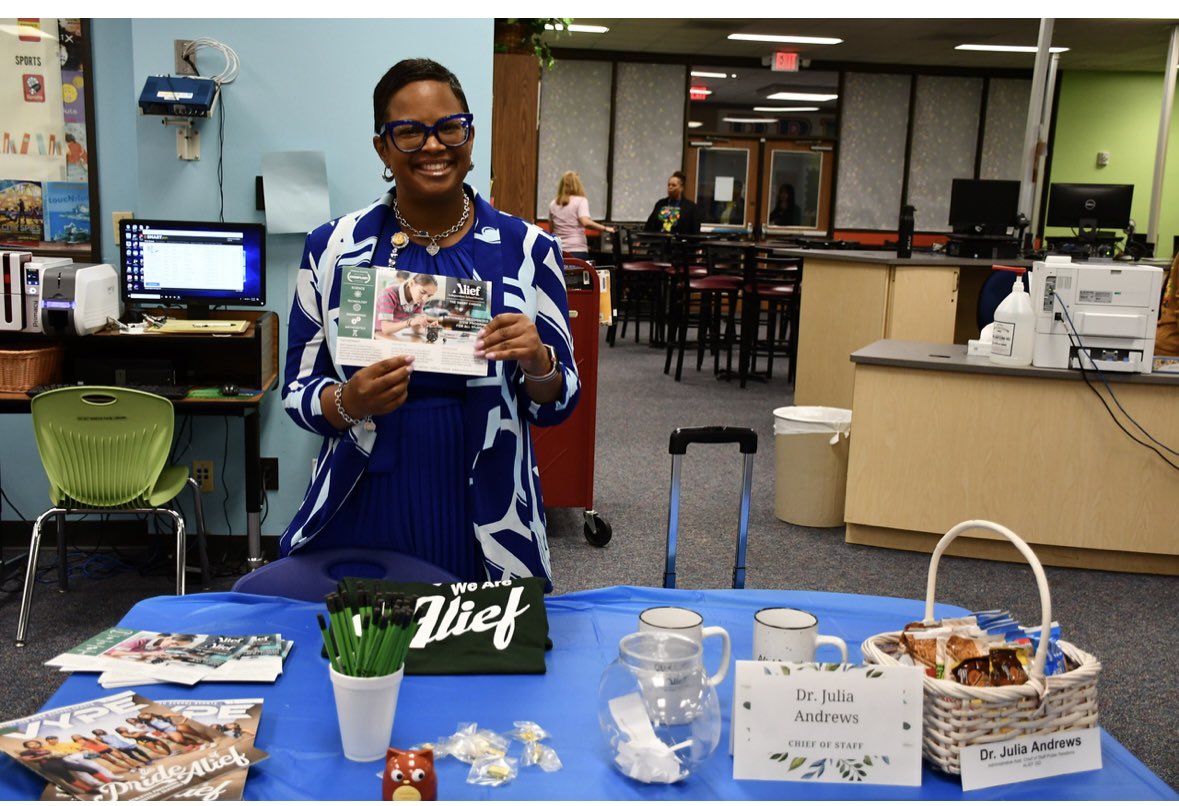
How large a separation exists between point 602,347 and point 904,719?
8939 millimetres

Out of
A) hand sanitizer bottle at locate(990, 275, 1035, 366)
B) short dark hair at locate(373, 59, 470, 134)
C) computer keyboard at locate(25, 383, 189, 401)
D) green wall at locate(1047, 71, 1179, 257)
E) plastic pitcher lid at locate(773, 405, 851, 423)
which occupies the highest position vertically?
green wall at locate(1047, 71, 1179, 257)

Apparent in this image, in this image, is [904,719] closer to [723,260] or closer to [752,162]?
[723,260]

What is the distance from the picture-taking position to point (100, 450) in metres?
3.40

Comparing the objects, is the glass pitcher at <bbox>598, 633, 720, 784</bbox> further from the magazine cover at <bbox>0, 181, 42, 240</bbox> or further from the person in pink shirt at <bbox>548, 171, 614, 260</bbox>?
the person in pink shirt at <bbox>548, 171, 614, 260</bbox>

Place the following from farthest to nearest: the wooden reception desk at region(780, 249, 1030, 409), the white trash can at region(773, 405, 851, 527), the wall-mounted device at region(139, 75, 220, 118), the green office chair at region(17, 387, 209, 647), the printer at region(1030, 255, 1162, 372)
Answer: the wooden reception desk at region(780, 249, 1030, 409) < the white trash can at region(773, 405, 851, 527) < the printer at region(1030, 255, 1162, 372) < the wall-mounted device at region(139, 75, 220, 118) < the green office chair at region(17, 387, 209, 647)

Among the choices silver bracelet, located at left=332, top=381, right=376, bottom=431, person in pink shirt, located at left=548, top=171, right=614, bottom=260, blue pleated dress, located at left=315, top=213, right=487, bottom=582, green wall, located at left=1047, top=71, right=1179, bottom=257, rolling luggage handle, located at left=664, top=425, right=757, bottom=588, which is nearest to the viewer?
silver bracelet, located at left=332, top=381, right=376, bottom=431

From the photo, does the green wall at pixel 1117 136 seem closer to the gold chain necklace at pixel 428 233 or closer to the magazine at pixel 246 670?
the gold chain necklace at pixel 428 233

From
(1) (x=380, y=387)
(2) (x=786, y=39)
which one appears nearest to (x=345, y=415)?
(1) (x=380, y=387)

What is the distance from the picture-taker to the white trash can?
470 centimetres

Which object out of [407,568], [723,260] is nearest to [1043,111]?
[723,260]

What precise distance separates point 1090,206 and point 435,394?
26.2ft

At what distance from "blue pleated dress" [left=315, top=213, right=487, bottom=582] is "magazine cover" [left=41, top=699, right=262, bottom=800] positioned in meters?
0.55

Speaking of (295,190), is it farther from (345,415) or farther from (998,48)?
(998,48)

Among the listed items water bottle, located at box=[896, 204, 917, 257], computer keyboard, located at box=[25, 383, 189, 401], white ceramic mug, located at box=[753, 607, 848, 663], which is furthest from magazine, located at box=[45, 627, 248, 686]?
water bottle, located at box=[896, 204, 917, 257]
